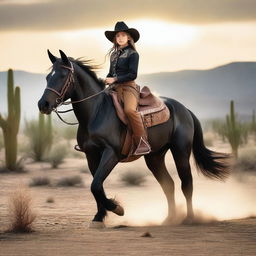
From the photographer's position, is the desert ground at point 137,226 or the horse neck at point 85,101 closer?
the desert ground at point 137,226

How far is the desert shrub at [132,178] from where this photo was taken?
2580 centimetres

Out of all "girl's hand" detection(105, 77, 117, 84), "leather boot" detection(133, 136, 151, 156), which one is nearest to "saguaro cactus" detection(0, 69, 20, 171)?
"leather boot" detection(133, 136, 151, 156)

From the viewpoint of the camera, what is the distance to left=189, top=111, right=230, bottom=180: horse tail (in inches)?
605

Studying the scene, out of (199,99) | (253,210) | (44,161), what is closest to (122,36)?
(253,210)

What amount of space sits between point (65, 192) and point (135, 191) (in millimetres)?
1950

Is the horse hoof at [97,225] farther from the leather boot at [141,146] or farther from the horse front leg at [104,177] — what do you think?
the leather boot at [141,146]

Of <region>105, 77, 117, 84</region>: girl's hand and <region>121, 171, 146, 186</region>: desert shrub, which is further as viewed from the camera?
<region>121, 171, 146, 186</region>: desert shrub

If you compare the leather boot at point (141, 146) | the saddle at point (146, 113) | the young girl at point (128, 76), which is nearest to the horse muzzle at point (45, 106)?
the young girl at point (128, 76)

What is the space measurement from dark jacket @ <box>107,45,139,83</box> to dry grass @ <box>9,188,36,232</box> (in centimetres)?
226

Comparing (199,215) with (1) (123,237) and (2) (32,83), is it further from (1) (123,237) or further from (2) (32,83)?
(2) (32,83)

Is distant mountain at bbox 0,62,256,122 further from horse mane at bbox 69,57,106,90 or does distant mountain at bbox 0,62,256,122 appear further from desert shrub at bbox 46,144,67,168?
horse mane at bbox 69,57,106,90

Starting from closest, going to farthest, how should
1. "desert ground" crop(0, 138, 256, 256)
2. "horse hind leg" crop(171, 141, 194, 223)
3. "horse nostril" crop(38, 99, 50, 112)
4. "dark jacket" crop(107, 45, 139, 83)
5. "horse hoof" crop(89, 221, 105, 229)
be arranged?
1. "desert ground" crop(0, 138, 256, 256)
2. "horse nostril" crop(38, 99, 50, 112)
3. "horse hoof" crop(89, 221, 105, 229)
4. "dark jacket" crop(107, 45, 139, 83)
5. "horse hind leg" crop(171, 141, 194, 223)

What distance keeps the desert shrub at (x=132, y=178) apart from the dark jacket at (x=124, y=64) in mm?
12408

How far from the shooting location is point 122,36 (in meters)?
13.7
